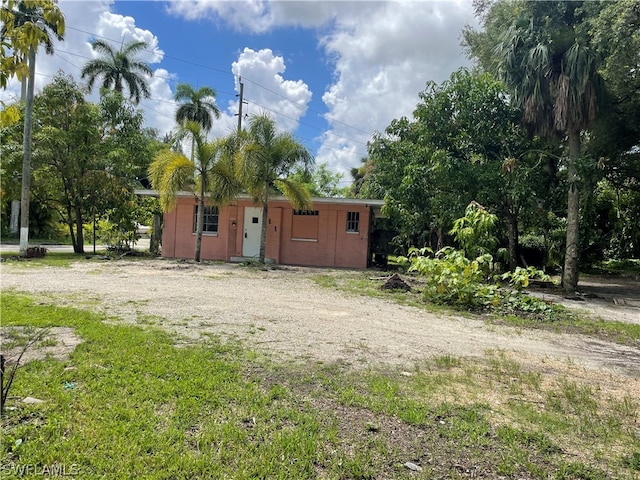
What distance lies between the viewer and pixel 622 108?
11.8 m

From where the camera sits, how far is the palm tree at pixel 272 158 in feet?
48.6

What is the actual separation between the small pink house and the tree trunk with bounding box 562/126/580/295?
7.39m

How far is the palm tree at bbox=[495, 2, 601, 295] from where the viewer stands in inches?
420

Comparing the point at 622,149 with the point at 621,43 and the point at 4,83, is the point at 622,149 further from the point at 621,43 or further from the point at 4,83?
the point at 4,83

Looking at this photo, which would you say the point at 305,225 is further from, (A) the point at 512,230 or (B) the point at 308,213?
(A) the point at 512,230

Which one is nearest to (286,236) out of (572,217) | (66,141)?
(66,141)

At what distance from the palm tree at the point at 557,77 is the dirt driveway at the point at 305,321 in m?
6.44

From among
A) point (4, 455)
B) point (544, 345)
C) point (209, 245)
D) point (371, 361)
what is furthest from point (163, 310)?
point (209, 245)

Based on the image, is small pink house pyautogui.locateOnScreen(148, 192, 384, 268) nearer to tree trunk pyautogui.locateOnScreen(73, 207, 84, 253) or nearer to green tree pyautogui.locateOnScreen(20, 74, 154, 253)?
green tree pyautogui.locateOnScreen(20, 74, 154, 253)

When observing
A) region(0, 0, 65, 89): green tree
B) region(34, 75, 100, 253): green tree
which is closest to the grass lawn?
region(0, 0, 65, 89): green tree

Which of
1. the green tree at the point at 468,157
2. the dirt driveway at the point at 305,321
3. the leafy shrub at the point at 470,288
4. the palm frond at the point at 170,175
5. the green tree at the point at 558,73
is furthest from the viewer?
the palm frond at the point at 170,175

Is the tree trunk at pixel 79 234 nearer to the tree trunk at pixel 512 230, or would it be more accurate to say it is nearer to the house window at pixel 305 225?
the house window at pixel 305 225

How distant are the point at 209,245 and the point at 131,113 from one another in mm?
7569

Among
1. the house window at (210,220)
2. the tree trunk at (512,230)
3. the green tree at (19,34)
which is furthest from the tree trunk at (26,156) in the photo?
the tree trunk at (512,230)
